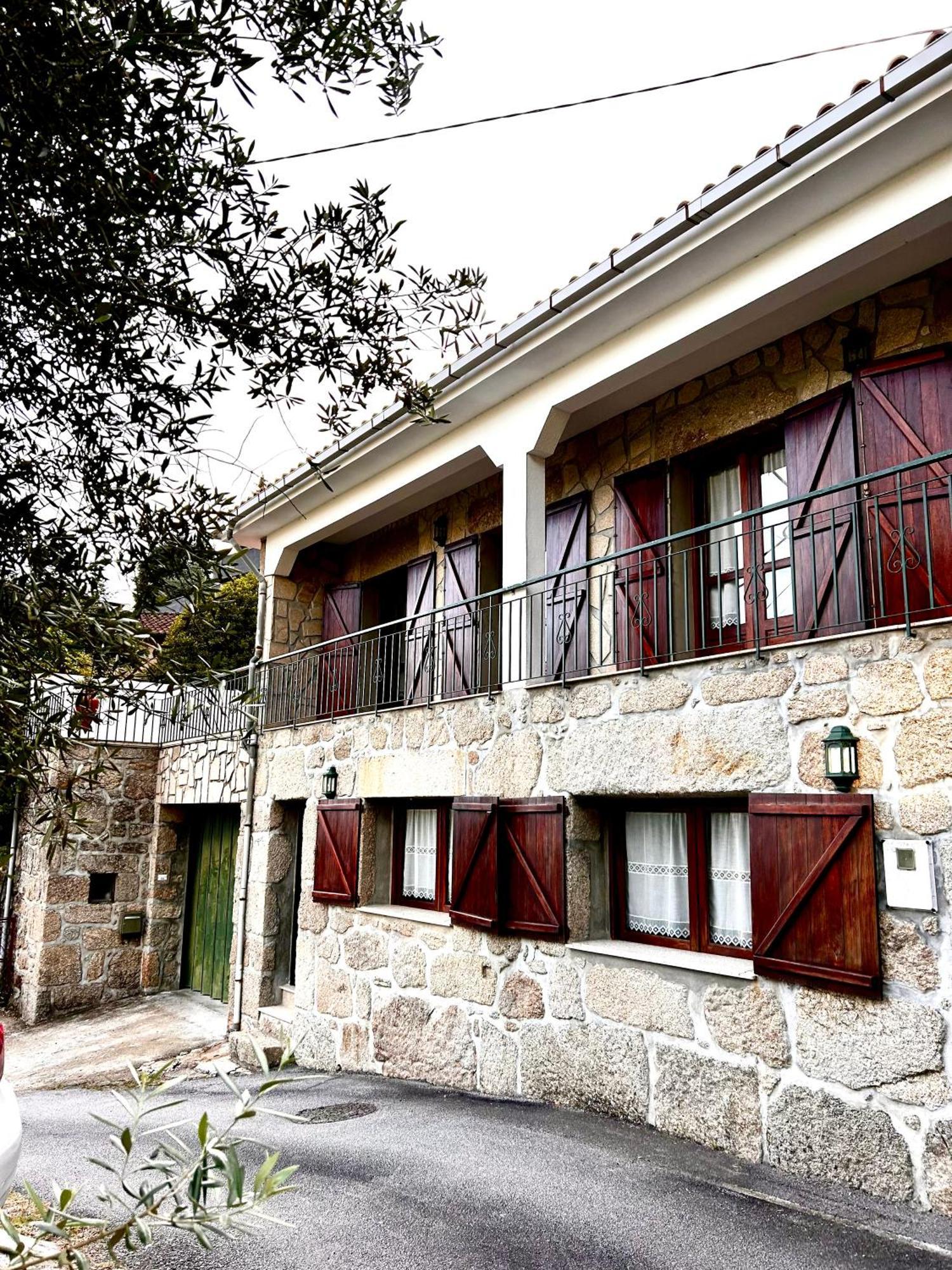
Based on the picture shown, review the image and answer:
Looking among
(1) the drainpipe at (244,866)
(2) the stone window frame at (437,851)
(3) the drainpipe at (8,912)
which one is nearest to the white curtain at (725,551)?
(2) the stone window frame at (437,851)

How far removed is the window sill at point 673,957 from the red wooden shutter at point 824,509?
2.02 metres

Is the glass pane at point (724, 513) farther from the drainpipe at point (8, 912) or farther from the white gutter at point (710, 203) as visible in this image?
the drainpipe at point (8, 912)

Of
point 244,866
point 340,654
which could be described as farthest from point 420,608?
point 244,866

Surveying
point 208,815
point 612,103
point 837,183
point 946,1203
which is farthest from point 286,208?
point 208,815

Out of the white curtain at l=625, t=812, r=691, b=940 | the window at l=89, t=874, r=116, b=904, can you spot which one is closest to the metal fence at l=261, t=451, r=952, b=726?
the white curtain at l=625, t=812, r=691, b=940

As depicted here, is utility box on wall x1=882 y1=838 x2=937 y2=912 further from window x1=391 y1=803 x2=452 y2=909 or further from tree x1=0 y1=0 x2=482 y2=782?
window x1=391 y1=803 x2=452 y2=909

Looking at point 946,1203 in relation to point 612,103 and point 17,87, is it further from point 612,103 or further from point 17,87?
point 612,103

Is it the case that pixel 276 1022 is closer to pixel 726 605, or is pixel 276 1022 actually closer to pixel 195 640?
pixel 726 605

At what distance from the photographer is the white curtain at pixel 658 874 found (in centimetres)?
548

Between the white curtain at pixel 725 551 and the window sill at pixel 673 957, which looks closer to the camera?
the window sill at pixel 673 957

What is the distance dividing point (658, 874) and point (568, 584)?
2374 millimetres

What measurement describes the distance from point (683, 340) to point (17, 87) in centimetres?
452

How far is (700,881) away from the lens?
17.5ft

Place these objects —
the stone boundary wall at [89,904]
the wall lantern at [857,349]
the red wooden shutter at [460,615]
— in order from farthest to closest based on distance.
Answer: the stone boundary wall at [89,904] < the red wooden shutter at [460,615] < the wall lantern at [857,349]
